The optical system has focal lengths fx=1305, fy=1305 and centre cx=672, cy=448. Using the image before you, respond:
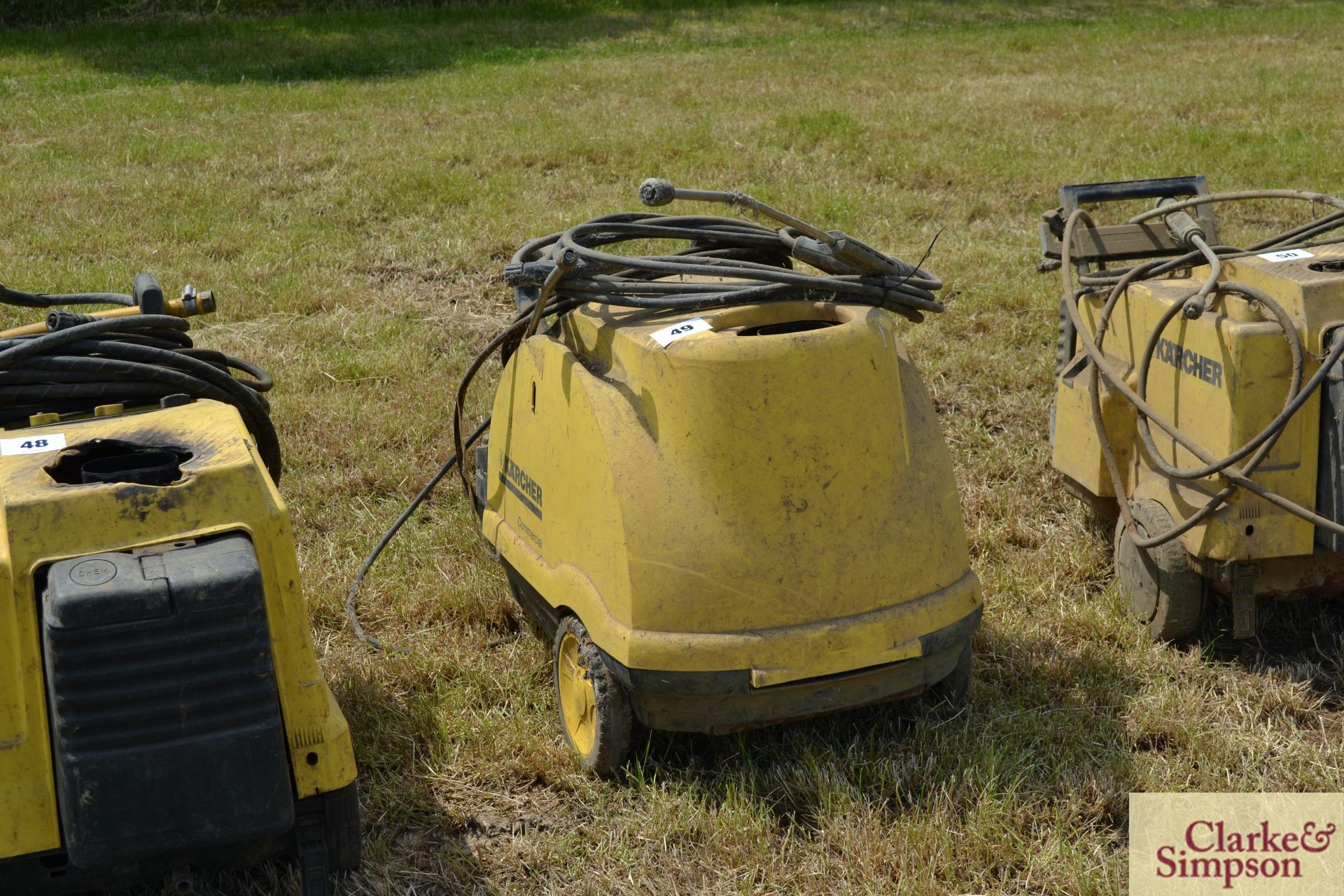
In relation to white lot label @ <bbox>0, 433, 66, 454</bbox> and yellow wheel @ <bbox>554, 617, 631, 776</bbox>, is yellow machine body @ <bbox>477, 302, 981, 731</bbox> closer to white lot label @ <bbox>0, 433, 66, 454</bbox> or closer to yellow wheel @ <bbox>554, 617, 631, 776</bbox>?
yellow wheel @ <bbox>554, 617, 631, 776</bbox>

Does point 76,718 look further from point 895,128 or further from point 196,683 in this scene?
point 895,128

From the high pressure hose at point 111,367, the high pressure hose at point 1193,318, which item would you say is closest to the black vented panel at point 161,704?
the high pressure hose at point 111,367

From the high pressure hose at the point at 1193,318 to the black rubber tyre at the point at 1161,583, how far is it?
38 mm

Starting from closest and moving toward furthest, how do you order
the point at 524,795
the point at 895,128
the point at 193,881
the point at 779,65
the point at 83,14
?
1. the point at 193,881
2. the point at 524,795
3. the point at 895,128
4. the point at 779,65
5. the point at 83,14

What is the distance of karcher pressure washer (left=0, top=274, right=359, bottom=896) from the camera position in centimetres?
172

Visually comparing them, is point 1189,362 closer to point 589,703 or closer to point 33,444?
point 589,703

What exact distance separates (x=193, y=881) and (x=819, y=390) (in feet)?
4.09

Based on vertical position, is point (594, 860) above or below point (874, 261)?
below

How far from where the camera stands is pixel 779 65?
11.6 metres

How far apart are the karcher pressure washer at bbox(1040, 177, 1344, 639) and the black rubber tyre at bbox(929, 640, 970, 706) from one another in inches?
19.5

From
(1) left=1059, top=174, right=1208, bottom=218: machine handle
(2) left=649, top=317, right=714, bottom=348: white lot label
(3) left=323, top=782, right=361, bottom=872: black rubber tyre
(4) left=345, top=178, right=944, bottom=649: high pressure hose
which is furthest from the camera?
(1) left=1059, top=174, right=1208, bottom=218: machine handle

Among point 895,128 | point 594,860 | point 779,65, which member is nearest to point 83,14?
point 779,65

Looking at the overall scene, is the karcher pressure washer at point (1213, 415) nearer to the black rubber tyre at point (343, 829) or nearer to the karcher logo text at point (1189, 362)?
the karcher logo text at point (1189, 362)

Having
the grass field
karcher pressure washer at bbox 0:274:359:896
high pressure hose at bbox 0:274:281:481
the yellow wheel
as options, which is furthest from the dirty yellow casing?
the yellow wheel
